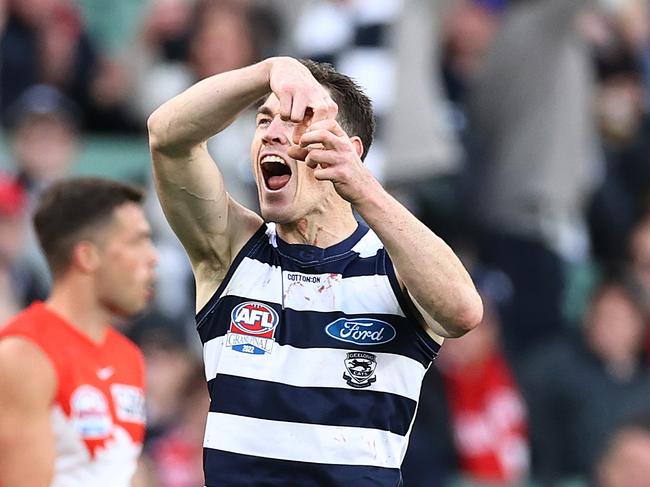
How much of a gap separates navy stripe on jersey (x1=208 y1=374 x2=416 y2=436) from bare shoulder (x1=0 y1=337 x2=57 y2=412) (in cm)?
152

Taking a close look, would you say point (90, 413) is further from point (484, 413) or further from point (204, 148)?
point (484, 413)

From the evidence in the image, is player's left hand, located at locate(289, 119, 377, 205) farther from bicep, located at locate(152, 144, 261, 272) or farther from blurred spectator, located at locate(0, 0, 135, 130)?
blurred spectator, located at locate(0, 0, 135, 130)

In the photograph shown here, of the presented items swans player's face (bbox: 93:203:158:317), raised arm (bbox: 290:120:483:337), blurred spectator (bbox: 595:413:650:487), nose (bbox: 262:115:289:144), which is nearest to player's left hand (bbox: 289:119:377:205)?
raised arm (bbox: 290:120:483:337)

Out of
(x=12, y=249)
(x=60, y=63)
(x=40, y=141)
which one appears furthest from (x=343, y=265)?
(x=60, y=63)

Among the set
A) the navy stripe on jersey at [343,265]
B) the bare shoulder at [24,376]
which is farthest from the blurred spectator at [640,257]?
the navy stripe on jersey at [343,265]

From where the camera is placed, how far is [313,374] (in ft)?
14.9

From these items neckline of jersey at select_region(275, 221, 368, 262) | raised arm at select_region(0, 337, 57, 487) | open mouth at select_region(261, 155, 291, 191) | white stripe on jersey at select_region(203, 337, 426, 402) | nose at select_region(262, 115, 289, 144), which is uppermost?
nose at select_region(262, 115, 289, 144)

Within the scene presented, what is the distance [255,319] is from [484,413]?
17.1 ft

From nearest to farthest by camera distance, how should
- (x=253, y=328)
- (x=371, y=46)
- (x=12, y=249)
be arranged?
(x=253, y=328) < (x=12, y=249) < (x=371, y=46)

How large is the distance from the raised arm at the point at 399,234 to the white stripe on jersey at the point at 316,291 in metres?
0.20

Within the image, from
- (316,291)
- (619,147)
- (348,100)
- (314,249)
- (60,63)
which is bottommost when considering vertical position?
(316,291)

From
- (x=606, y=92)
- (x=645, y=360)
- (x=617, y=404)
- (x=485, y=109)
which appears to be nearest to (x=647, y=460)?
(x=617, y=404)

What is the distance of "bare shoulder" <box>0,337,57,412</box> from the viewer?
5.87m

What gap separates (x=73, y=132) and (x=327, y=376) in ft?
19.4
